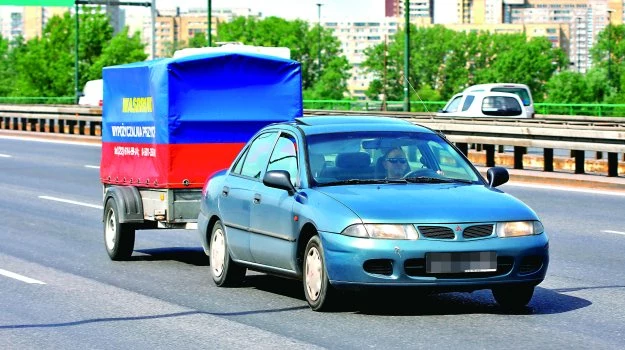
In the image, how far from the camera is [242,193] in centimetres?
1155

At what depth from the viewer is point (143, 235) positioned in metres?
17.5

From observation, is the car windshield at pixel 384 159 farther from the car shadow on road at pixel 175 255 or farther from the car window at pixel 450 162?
the car shadow on road at pixel 175 255

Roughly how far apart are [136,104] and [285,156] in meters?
4.16

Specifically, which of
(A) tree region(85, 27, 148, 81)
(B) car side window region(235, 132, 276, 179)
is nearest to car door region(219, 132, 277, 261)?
(B) car side window region(235, 132, 276, 179)

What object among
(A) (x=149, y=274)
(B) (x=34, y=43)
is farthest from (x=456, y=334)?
(B) (x=34, y=43)

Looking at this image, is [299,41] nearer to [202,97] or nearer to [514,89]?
[514,89]

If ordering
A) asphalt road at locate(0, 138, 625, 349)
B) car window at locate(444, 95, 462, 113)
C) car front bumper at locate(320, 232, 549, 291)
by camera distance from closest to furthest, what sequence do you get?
asphalt road at locate(0, 138, 625, 349)
car front bumper at locate(320, 232, 549, 291)
car window at locate(444, 95, 462, 113)

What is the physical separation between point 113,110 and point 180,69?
5.13 feet

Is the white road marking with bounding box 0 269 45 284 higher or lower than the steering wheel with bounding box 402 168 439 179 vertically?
lower

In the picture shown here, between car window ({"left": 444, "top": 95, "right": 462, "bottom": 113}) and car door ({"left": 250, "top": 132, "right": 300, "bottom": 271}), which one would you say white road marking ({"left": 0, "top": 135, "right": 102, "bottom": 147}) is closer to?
car window ({"left": 444, "top": 95, "right": 462, "bottom": 113})

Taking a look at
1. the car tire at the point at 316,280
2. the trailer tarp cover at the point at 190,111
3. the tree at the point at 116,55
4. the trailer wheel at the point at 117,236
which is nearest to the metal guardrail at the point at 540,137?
the trailer tarp cover at the point at 190,111

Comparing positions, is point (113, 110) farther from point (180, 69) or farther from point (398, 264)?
point (398, 264)

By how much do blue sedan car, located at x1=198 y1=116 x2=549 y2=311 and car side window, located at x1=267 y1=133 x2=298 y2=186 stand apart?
11 mm

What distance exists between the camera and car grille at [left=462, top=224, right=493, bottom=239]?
31.5 feet
